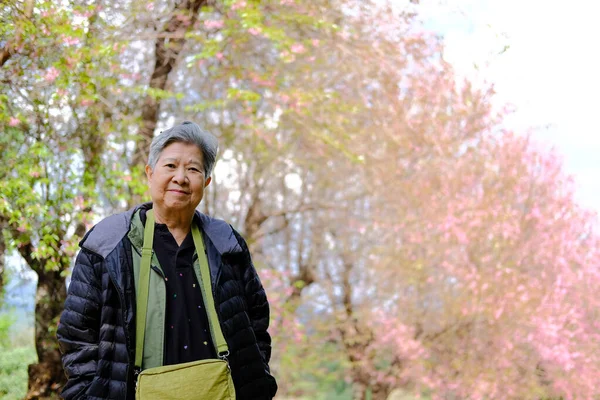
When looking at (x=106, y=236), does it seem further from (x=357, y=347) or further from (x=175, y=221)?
(x=357, y=347)

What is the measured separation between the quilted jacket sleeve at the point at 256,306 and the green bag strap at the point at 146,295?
161mm

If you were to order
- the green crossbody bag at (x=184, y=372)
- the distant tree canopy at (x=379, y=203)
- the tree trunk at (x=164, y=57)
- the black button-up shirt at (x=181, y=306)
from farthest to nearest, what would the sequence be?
the distant tree canopy at (x=379, y=203) → the tree trunk at (x=164, y=57) → the black button-up shirt at (x=181, y=306) → the green crossbody bag at (x=184, y=372)

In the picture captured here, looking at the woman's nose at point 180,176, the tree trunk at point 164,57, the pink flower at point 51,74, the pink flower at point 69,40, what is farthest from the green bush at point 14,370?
the woman's nose at point 180,176

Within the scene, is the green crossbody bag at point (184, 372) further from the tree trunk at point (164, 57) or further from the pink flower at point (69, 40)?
the tree trunk at point (164, 57)

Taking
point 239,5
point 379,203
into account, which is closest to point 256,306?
point 239,5

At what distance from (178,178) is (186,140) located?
12 cm

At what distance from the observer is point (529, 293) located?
26.9 feet

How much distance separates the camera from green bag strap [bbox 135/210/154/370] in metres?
1.85

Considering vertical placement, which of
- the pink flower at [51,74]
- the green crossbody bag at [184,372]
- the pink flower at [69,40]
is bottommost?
the green crossbody bag at [184,372]

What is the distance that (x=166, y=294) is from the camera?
6.31ft

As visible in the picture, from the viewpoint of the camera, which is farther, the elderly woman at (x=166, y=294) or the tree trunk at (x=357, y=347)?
the tree trunk at (x=357, y=347)

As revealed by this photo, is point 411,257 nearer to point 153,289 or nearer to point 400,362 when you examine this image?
point 400,362

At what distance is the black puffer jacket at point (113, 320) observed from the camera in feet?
6.01

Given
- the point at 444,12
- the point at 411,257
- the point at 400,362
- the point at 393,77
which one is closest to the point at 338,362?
the point at 400,362
